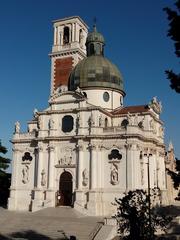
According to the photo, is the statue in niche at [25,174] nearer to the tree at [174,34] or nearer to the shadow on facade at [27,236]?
the shadow on facade at [27,236]

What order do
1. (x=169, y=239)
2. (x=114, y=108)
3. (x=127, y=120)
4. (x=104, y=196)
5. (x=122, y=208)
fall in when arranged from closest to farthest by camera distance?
1. (x=122, y=208)
2. (x=169, y=239)
3. (x=104, y=196)
4. (x=127, y=120)
5. (x=114, y=108)

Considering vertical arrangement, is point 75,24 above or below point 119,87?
above

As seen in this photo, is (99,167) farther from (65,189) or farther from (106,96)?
(106,96)

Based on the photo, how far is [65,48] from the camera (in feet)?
195

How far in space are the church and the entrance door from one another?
0.01 m

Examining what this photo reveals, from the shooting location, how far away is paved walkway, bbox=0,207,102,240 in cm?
3403

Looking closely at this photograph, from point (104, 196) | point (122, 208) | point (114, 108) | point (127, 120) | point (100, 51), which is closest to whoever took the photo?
point (122, 208)

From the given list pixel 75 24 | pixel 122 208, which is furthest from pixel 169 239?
pixel 75 24

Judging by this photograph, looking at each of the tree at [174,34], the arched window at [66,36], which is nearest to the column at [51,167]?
the arched window at [66,36]

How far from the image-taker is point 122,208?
70.7ft

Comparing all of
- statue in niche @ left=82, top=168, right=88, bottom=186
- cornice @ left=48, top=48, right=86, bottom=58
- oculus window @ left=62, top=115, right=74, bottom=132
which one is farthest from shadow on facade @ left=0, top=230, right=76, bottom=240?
cornice @ left=48, top=48, right=86, bottom=58

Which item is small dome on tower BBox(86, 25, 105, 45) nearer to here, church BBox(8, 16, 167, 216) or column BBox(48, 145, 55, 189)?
church BBox(8, 16, 167, 216)

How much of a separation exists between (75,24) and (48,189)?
1149 inches

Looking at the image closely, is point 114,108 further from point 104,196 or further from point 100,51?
point 104,196
